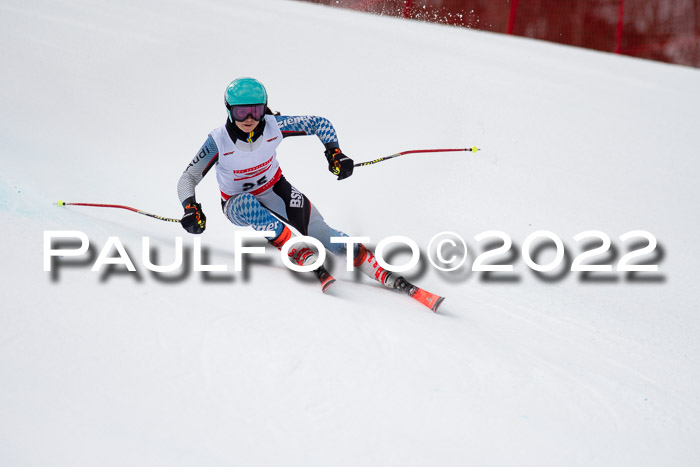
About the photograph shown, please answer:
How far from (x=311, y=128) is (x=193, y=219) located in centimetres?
80

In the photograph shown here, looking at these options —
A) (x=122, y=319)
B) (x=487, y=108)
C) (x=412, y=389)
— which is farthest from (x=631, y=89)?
(x=122, y=319)

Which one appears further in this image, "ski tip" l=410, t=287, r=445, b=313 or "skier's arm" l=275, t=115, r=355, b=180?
"skier's arm" l=275, t=115, r=355, b=180

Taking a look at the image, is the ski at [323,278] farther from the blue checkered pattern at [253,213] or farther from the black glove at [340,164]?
the black glove at [340,164]

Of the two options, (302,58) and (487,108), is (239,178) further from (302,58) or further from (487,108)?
(302,58)

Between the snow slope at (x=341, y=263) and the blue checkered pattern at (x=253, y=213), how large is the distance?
230 mm

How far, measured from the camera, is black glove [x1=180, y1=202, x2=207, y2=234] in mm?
2791

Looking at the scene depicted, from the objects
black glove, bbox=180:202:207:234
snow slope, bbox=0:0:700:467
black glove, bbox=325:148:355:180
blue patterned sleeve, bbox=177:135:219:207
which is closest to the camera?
snow slope, bbox=0:0:700:467

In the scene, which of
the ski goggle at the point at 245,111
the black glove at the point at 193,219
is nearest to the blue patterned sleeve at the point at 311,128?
the ski goggle at the point at 245,111

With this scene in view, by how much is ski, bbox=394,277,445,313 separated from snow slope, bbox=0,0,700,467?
0.07m

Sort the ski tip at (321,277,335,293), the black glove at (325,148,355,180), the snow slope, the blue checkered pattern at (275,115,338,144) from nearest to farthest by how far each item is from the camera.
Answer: the snow slope → the ski tip at (321,277,335,293) → the black glove at (325,148,355,180) → the blue checkered pattern at (275,115,338,144)

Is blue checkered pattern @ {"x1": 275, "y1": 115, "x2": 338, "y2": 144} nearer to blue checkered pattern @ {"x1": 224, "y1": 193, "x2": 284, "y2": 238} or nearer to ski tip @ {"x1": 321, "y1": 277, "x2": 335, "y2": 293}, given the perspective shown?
blue checkered pattern @ {"x1": 224, "y1": 193, "x2": 284, "y2": 238}

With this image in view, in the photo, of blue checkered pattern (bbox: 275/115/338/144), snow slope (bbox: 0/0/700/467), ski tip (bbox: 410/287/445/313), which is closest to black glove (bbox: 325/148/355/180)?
blue checkered pattern (bbox: 275/115/338/144)

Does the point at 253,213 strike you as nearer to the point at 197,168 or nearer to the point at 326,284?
the point at 197,168

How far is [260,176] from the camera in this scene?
3113mm
